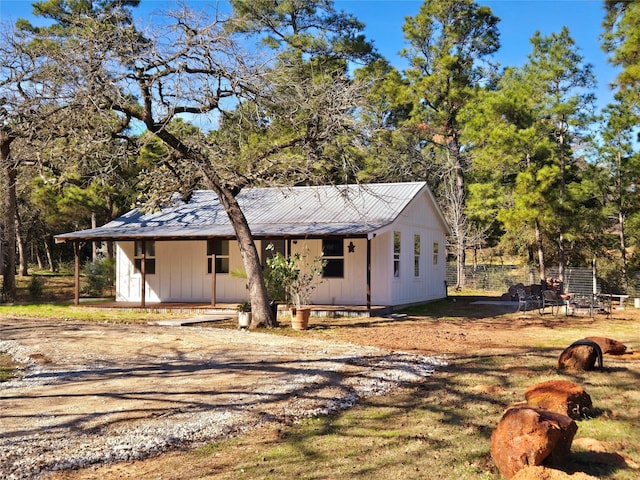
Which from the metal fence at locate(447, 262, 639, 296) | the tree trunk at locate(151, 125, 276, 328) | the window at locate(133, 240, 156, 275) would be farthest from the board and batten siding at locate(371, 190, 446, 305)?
the window at locate(133, 240, 156, 275)

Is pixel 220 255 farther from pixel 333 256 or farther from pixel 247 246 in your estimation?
pixel 247 246

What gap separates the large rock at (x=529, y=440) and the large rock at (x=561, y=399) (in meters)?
1.33

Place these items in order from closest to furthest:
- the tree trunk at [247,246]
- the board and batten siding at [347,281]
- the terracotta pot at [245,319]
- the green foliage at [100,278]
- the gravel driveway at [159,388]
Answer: the gravel driveway at [159,388], the tree trunk at [247,246], the terracotta pot at [245,319], the board and batten siding at [347,281], the green foliage at [100,278]

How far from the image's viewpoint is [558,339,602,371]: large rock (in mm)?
8539

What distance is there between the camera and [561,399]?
6.17 m

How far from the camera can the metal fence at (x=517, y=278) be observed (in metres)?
23.7

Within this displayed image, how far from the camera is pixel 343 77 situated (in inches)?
558

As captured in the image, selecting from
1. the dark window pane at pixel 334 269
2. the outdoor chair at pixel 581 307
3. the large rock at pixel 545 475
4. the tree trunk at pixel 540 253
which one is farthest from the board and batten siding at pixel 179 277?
the large rock at pixel 545 475

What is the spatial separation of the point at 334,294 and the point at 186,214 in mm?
6143

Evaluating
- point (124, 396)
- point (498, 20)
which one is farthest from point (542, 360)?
point (498, 20)

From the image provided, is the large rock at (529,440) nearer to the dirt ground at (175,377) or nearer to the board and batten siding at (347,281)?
the dirt ground at (175,377)

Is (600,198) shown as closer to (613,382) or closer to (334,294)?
(334,294)

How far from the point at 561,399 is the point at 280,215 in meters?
14.3

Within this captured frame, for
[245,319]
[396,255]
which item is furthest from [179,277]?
[396,255]
